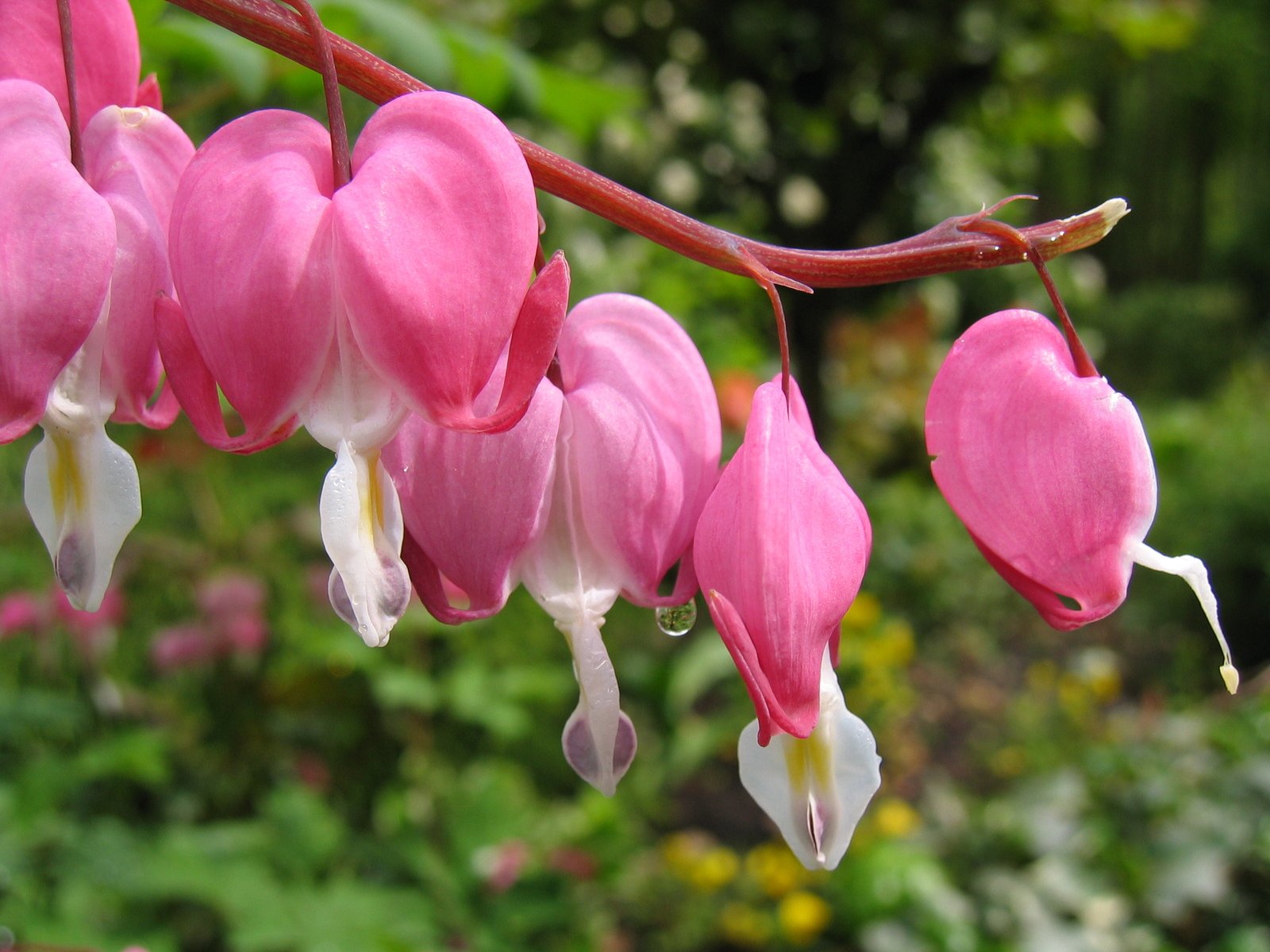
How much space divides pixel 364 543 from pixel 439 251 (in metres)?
0.10

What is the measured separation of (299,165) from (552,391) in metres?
0.12

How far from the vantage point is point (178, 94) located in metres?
1.75

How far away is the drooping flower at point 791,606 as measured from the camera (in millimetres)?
358

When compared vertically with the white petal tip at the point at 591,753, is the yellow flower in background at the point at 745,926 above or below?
below

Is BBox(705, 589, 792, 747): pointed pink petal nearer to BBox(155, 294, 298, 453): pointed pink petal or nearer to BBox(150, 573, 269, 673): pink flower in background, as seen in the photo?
BBox(155, 294, 298, 453): pointed pink petal

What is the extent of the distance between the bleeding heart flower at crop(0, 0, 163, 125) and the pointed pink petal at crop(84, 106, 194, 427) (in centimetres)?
3

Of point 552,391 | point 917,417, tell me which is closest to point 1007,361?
point 552,391

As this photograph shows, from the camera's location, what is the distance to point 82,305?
339mm

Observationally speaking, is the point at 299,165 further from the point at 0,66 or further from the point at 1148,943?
the point at 1148,943

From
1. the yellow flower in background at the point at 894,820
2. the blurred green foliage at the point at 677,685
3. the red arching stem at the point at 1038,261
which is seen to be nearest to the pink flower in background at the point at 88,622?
the blurred green foliage at the point at 677,685

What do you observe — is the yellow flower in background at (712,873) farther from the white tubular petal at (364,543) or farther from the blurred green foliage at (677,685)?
the white tubular petal at (364,543)

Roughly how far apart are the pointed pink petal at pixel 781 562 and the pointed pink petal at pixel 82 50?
29 cm

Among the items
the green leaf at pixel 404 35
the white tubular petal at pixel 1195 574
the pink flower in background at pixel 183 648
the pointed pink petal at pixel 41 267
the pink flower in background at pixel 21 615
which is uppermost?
the pointed pink petal at pixel 41 267

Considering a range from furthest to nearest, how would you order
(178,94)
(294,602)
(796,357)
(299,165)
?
1. (796,357)
2. (294,602)
3. (178,94)
4. (299,165)
